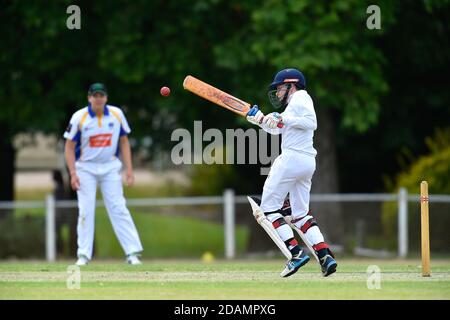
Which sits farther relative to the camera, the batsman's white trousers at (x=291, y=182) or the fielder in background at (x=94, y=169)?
the fielder in background at (x=94, y=169)

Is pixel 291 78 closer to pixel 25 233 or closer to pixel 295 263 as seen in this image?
pixel 295 263

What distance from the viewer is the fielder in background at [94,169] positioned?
12094mm

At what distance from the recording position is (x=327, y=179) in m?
20.7

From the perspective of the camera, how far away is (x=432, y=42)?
21.1 m

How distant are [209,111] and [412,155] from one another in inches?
184

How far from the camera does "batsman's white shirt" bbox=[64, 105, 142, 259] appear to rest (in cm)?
1209

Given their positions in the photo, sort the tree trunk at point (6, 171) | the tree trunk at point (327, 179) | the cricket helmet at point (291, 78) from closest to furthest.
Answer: the cricket helmet at point (291, 78), the tree trunk at point (327, 179), the tree trunk at point (6, 171)

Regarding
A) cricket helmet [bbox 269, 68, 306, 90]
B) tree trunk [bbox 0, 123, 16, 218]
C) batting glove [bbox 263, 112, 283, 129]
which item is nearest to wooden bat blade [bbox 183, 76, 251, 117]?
cricket helmet [bbox 269, 68, 306, 90]

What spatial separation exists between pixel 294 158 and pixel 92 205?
10.7ft

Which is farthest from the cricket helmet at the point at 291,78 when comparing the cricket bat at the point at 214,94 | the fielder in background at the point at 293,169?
the cricket bat at the point at 214,94

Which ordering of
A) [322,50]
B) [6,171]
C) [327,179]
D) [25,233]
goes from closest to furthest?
[322,50]
[25,233]
[327,179]
[6,171]

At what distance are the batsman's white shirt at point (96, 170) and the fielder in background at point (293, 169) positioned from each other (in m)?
2.66

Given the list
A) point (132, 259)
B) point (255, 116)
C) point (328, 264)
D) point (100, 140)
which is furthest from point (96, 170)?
point (328, 264)

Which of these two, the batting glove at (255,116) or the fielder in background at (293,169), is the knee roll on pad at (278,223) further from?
the batting glove at (255,116)
